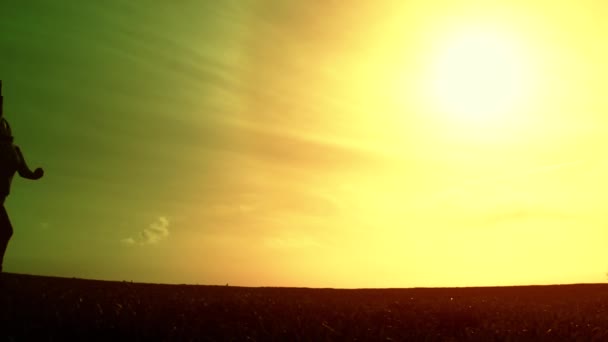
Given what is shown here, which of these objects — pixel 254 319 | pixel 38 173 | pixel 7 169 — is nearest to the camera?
pixel 254 319

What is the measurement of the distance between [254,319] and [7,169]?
21.8 feet

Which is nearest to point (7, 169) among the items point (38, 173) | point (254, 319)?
point (38, 173)

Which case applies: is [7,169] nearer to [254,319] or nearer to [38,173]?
[38,173]

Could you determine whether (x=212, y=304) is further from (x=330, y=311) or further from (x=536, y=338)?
(x=536, y=338)

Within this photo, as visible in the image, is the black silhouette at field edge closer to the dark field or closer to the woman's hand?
the woman's hand

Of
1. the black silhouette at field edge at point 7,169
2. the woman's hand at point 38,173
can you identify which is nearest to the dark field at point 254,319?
the black silhouette at field edge at point 7,169

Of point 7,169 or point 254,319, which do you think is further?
point 7,169

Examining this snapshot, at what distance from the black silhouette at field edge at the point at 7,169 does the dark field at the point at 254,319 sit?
1072mm

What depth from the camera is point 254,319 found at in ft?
31.5

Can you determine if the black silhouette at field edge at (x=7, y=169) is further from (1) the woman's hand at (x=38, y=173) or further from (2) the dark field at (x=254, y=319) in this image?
(2) the dark field at (x=254, y=319)

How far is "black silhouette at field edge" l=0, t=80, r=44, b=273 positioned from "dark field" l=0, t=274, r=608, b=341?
107 centimetres

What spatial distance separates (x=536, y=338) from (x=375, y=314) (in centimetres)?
264

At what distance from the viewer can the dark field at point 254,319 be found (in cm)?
834

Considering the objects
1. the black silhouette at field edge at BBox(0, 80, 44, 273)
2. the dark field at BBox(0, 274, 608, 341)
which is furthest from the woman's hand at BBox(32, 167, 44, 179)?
the dark field at BBox(0, 274, 608, 341)
